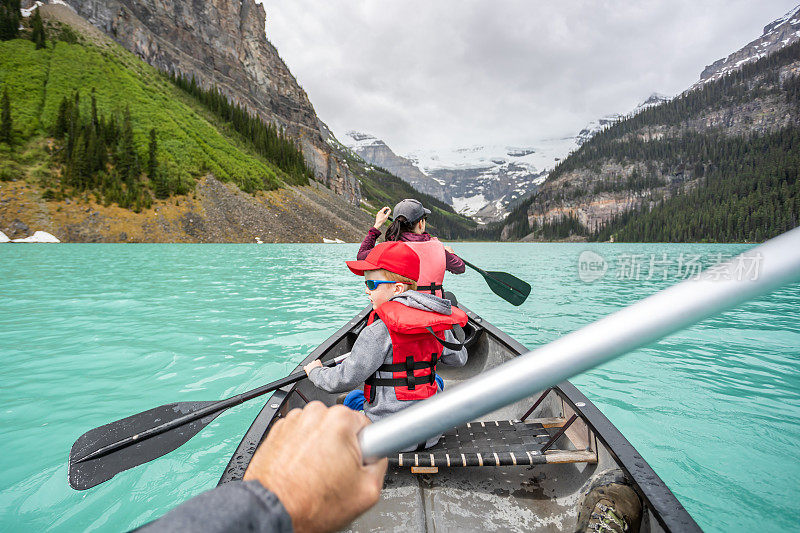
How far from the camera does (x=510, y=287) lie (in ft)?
24.9

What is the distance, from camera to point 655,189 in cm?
14712

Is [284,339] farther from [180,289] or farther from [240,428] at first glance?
[180,289]

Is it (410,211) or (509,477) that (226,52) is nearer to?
(410,211)

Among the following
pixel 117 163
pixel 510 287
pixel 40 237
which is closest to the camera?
pixel 510 287

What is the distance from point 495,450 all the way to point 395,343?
1.30 meters

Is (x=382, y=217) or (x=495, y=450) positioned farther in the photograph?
(x=382, y=217)

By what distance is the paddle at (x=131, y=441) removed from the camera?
3221mm

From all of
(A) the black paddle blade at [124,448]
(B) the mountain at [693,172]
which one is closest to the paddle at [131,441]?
(A) the black paddle blade at [124,448]

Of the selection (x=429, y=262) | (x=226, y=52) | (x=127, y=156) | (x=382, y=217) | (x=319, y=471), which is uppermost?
(x=226, y=52)

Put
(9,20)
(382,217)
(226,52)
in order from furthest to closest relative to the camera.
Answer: (226,52) < (9,20) < (382,217)

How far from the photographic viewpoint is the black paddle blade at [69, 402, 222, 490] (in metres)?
3.20

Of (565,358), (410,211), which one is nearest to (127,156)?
(410,211)

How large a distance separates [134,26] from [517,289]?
10537 centimetres

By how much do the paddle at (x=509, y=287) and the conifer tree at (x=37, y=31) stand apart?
81021 mm
